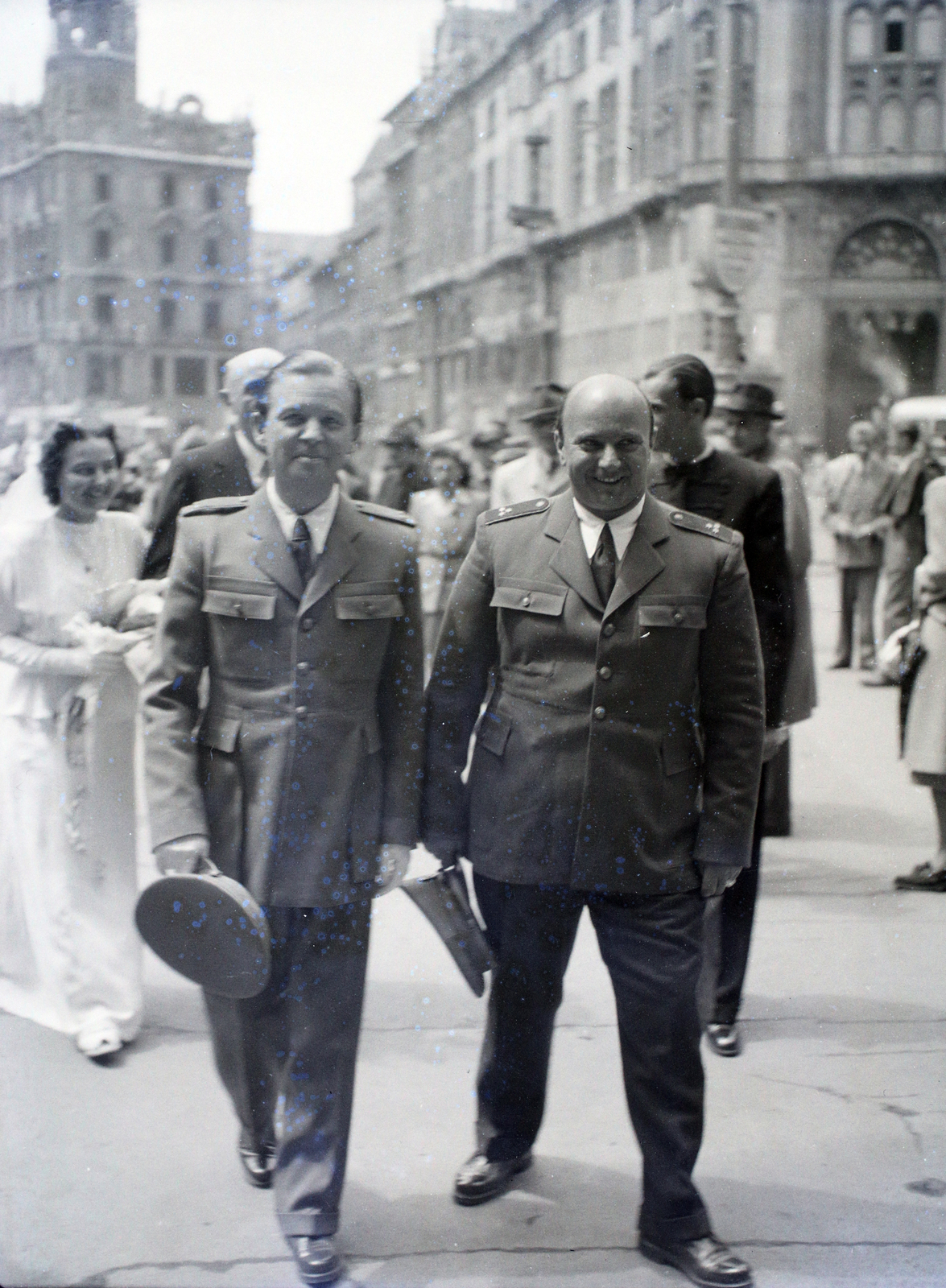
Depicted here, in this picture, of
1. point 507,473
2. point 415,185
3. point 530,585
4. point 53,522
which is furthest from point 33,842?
point 507,473

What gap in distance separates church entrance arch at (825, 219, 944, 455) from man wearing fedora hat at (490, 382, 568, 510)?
1241mm

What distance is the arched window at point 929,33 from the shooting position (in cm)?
376

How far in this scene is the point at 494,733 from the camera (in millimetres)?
2881

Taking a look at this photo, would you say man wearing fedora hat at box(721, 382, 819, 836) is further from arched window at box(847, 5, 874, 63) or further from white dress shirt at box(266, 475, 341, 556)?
white dress shirt at box(266, 475, 341, 556)

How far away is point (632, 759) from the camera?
278cm

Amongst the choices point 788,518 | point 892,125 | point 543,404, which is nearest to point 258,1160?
point 788,518

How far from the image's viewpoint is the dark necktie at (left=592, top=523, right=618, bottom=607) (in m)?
2.79

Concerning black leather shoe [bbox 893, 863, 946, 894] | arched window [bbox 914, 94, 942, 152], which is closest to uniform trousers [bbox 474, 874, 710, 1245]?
arched window [bbox 914, 94, 942, 152]

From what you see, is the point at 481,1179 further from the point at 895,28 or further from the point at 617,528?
the point at 895,28

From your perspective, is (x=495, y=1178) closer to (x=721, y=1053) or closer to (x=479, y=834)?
(x=479, y=834)

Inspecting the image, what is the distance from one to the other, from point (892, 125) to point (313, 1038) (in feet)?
10.8

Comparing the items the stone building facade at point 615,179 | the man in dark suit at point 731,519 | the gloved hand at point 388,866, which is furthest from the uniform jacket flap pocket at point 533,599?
the stone building facade at point 615,179

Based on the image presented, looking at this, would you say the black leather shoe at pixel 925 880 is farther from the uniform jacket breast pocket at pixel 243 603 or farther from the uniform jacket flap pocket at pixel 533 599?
the uniform jacket breast pocket at pixel 243 603

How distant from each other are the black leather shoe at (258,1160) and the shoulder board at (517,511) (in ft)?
5.00
